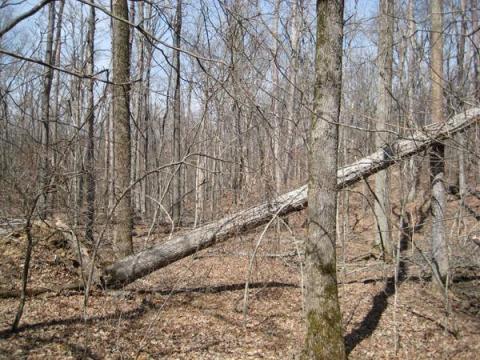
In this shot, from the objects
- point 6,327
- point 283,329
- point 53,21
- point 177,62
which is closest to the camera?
point 6,327

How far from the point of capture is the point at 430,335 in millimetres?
5152

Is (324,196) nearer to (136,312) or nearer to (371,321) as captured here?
(371,321)

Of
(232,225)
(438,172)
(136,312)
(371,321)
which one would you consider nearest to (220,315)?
(136,312)

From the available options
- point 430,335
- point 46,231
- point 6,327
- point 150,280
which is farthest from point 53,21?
point 430,335

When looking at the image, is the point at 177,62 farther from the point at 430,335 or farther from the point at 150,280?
the point at 430,335

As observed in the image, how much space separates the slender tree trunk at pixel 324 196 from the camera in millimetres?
3645

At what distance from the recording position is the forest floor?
4.25m

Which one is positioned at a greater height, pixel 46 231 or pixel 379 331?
Result: pixel 46 231

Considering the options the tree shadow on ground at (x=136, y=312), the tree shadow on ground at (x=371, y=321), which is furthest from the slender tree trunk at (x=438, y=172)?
the tree shadow on ground at (x=136, y=312)

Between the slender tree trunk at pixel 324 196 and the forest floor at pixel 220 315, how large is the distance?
2.71ft

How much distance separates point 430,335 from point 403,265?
2.68 metres

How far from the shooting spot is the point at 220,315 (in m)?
5.29

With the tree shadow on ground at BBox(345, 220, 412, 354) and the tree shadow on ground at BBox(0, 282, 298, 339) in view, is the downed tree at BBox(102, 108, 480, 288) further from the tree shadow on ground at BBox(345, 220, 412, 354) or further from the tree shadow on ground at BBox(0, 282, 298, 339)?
the tree shadow on ground at BBox(345, 220, 412, 354)

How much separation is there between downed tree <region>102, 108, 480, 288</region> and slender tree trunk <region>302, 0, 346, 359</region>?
1.51m
